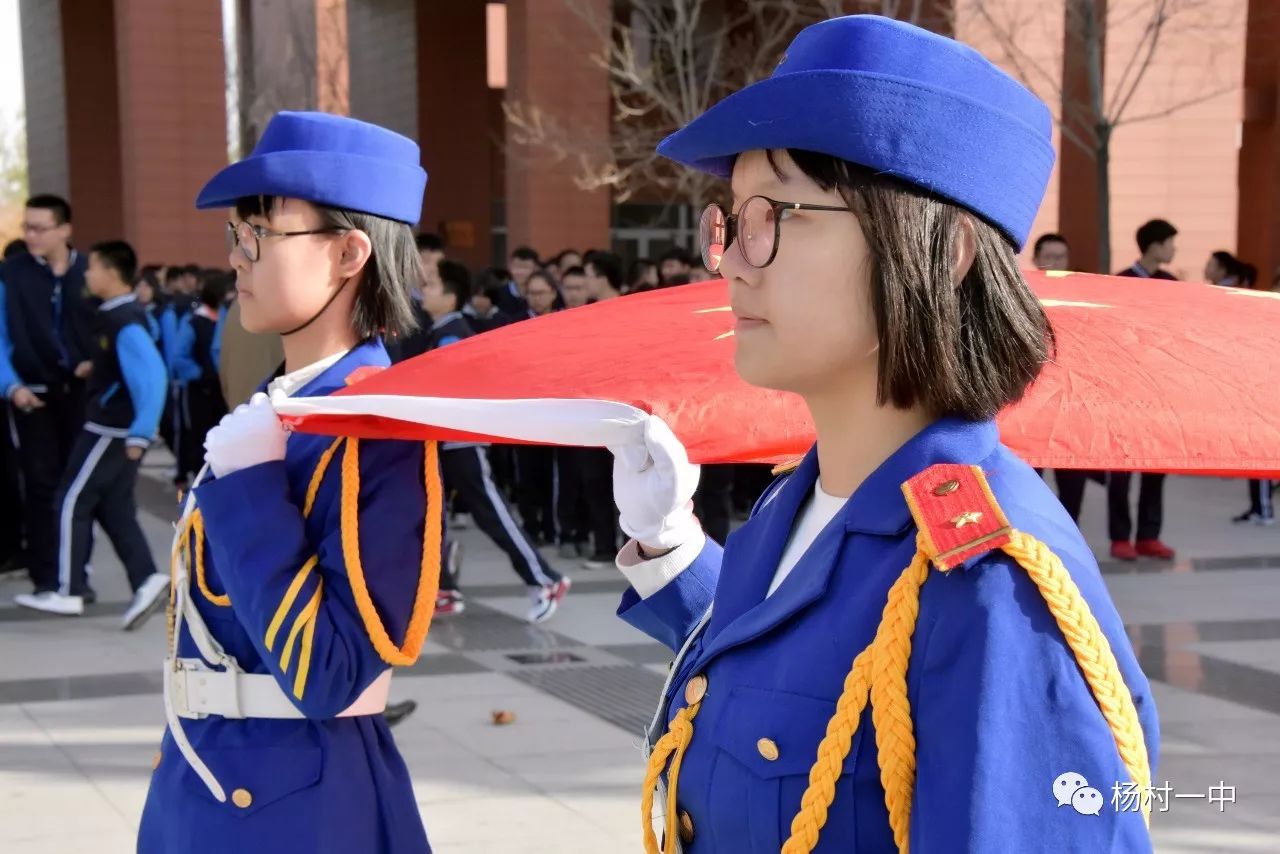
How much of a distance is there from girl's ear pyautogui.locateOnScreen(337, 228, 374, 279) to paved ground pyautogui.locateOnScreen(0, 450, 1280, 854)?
2503mm

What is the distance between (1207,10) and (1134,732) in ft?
54.4

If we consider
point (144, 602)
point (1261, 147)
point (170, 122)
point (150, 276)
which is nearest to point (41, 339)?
point (144, 602)

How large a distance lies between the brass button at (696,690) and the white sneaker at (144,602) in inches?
274

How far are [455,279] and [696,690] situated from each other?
28.5 feet

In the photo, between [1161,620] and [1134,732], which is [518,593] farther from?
[1134,732]

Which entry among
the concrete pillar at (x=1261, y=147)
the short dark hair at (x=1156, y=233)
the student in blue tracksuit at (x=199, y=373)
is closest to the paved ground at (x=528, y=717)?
the short dark hair at (x=1156, y=233)

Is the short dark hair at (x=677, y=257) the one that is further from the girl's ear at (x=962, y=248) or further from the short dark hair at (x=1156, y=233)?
the girl's ear at (x=962, y=248)

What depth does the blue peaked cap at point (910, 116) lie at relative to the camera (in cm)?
160

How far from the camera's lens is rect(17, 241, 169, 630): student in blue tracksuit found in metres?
8.50

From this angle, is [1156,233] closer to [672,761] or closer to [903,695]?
[672,761]

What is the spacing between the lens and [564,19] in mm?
20078

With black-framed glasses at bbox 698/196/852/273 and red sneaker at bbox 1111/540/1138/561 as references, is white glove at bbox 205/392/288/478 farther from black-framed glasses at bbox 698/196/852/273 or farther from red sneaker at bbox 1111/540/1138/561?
red sneaker at bbox 1111/540/1138/561

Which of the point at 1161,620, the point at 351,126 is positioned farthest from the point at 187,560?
the point at 1161,620

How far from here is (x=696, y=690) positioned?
5.79 feet
